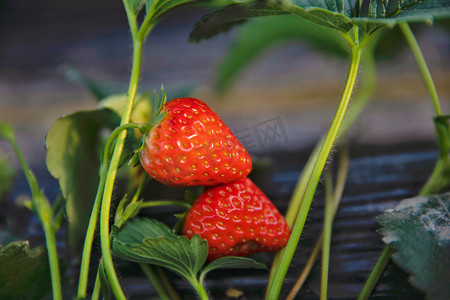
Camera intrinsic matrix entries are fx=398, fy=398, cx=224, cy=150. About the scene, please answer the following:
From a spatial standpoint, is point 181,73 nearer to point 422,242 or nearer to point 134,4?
point 134,4

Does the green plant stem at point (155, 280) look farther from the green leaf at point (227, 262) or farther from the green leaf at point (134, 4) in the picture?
the green leaf at point (134, 4)

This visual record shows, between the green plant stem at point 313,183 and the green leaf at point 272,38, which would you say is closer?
the green plant stem at point 313,183

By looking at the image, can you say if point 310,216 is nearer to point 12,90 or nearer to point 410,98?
point 410,98

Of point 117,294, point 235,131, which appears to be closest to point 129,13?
point 117,294

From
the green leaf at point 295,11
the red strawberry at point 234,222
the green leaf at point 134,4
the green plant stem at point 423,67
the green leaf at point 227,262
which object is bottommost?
the green leaf at point 227,262

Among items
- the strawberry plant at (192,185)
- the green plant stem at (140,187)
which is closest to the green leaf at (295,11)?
the strawberry plant at (192,185)

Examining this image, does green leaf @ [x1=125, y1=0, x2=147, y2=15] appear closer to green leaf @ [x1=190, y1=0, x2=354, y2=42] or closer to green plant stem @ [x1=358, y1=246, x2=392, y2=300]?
green leaf @ [x1=190, y1=0, x2=354, y2=42]
